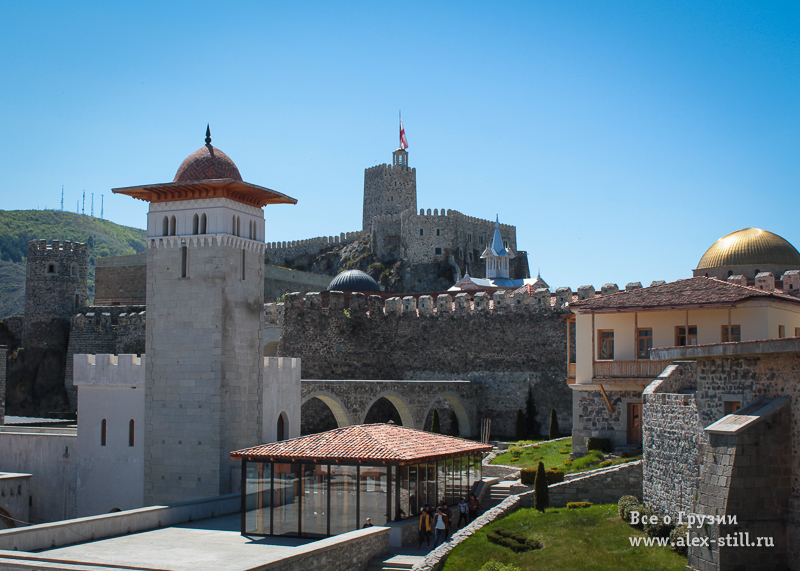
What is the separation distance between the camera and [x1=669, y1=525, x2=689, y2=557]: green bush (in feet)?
43.8

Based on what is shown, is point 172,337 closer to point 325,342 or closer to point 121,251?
point 325,342

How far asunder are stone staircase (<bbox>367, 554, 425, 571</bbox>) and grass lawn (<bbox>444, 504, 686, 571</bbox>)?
0.68 meters

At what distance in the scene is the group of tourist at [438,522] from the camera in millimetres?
16906

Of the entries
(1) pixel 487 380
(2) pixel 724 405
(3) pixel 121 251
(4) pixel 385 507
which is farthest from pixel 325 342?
(3) pixel 121 251

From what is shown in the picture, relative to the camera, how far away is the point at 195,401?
21.3 metres

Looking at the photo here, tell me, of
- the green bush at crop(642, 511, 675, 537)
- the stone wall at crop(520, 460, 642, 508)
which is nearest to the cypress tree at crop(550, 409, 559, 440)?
the stone wall at crop(520, 460, 642, 508)

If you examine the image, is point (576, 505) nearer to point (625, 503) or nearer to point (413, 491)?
point (625, 503)

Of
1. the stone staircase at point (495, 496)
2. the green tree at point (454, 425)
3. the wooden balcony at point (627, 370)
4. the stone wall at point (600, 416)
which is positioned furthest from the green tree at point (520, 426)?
the stone staircase at point (495, 496)

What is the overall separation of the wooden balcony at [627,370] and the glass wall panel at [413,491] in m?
6.46

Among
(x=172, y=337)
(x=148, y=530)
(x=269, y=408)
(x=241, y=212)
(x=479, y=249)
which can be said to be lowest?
(x=148, y=530)

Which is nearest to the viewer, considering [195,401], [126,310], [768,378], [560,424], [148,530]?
[768,378]

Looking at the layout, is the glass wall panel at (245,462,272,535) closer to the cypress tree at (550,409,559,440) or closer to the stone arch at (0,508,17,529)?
the stone arch at (0,508,17,529)

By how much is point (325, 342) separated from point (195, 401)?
16.0m

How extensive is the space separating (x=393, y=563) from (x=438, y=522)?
143 cm
